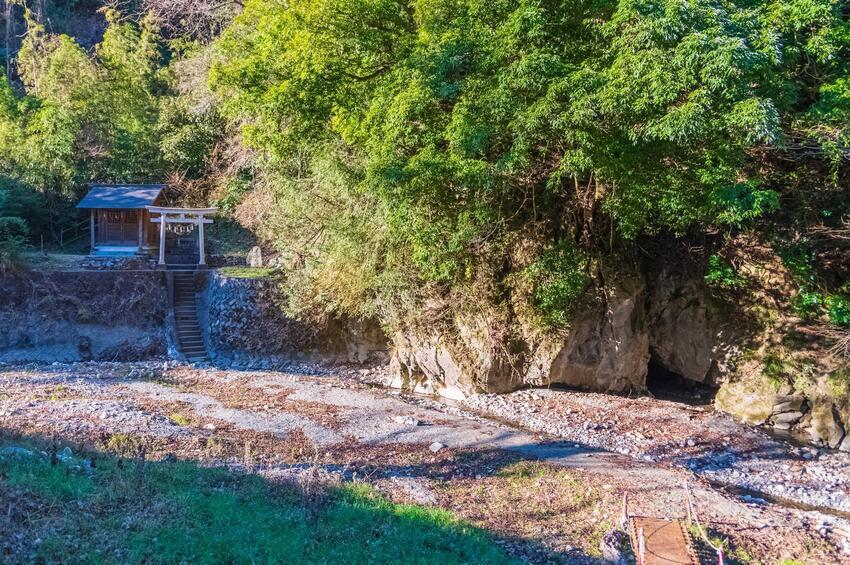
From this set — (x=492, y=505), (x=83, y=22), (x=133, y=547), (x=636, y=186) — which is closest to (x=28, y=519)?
(x=133, y=547)

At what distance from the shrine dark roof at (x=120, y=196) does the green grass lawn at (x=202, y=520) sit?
17246 mm

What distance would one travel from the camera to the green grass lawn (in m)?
6.33

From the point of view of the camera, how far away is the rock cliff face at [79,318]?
19.5 m

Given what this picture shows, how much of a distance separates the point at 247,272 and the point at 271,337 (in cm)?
311

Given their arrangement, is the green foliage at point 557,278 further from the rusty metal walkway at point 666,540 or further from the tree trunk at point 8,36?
the tree trunk at point 8,36

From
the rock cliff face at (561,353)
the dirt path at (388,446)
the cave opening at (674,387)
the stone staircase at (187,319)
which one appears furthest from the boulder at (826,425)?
the stone staircase at (187,319)

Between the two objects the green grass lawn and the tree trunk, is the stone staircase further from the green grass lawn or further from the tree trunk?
the tree trunk

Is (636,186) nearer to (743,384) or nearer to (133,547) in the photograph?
(743,384)

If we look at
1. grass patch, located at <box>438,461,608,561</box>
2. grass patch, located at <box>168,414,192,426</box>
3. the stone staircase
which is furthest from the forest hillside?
grass patch, located at <box>168,414,192,426</box>

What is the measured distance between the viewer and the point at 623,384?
16.3 meters

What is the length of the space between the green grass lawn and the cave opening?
11.4 metres

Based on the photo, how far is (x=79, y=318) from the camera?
791 inches

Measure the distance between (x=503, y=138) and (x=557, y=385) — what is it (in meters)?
7.43

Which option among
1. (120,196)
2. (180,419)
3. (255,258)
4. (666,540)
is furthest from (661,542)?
(120,196)
